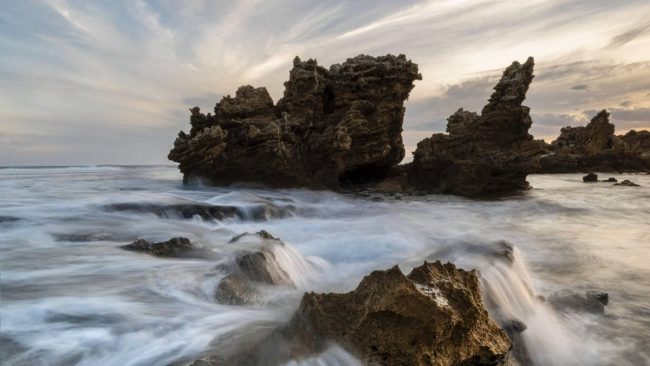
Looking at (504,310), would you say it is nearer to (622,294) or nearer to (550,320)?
(550,320)

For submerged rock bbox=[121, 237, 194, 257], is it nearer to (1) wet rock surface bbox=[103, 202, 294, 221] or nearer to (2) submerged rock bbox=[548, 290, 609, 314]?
(1) wet rock surface bbox=[103, 202, 294, 221]

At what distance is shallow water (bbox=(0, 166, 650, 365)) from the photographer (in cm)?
395

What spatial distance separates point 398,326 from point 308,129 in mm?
17285

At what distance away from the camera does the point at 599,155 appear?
1495 inches

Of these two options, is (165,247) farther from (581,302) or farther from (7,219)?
(581,302)

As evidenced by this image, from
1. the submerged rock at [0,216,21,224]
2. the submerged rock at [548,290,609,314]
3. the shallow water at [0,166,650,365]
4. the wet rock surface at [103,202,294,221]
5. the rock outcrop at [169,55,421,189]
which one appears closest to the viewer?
the shallow water at [0,166,650,365]

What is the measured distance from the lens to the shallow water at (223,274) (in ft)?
13.0

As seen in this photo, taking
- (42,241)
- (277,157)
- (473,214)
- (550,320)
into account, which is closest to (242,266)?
(550,320)

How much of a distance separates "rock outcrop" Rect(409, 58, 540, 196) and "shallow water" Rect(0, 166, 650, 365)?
230 inches

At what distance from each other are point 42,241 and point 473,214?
1190 centimetres

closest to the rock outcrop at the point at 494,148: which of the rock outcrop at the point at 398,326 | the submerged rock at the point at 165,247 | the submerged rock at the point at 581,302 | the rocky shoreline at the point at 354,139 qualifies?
the rocky shoreline at the point at 354,139

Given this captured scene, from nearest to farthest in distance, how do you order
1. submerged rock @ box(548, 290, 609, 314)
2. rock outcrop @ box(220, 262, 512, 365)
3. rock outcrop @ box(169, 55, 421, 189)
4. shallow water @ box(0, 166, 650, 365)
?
1. rock outcrop @ box(220, 262, 512, 365)
2. shallow water @ box(0, 166, 650, 365)
3. submerged rock @ box(548, 290, 609, 314)
4. rock outcrop @ box(169, 55, 421, 189)

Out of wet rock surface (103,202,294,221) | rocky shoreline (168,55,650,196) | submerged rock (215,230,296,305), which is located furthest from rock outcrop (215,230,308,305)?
rocky shoreline (168,55,650,196)

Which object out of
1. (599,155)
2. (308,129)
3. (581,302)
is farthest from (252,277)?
(599,155)
